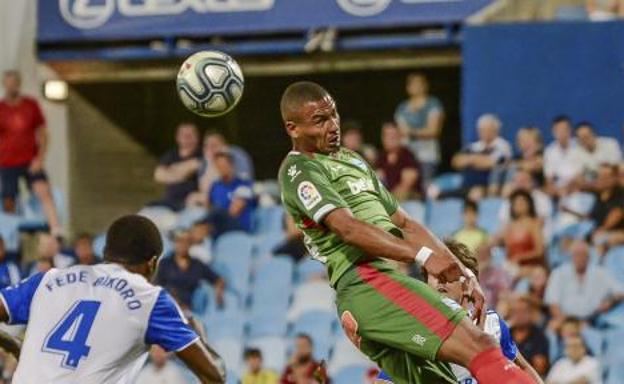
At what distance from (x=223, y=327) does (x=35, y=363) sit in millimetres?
8075

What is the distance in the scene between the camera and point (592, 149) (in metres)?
14.8

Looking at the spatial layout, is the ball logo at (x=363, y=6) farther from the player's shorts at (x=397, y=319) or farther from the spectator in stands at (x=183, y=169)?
the player's shorts at (x=397, y=319)

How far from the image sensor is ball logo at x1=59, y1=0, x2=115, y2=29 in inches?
743

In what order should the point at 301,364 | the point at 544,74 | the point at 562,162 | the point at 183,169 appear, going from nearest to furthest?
the point at 301,364 < the point at 562,162 < the point at 544,74 < the point at 183,169

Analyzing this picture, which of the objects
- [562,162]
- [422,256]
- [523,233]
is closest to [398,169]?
[562,162]

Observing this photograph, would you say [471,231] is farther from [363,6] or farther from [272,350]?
[363,6]

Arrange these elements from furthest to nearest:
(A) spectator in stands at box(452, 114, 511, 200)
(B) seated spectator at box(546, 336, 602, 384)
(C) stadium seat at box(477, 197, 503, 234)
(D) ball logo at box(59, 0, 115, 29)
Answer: (D) ball logo at box(59, 0, 115, 29) < (A) spectator in stands at box(452, 114, 511, 200) < (C) stadium seat at box(477, 197, 503, 234) < (B) seated spectator at box(546, 336, 602, 384)

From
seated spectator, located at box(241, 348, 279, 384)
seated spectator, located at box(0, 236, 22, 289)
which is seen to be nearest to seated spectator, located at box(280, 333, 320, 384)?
seated spectator, located at box(241, 348, 279, 384)

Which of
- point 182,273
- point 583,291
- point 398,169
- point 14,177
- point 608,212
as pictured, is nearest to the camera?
Answer: point 583,291

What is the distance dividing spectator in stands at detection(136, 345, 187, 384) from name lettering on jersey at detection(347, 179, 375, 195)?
648 cm

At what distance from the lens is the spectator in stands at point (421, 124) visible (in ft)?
54.1

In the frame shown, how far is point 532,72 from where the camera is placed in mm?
16484

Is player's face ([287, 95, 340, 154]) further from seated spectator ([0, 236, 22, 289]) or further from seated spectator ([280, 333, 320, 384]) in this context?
seated spectator ([0, 236, 22, 289])

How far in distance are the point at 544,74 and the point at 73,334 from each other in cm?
988
